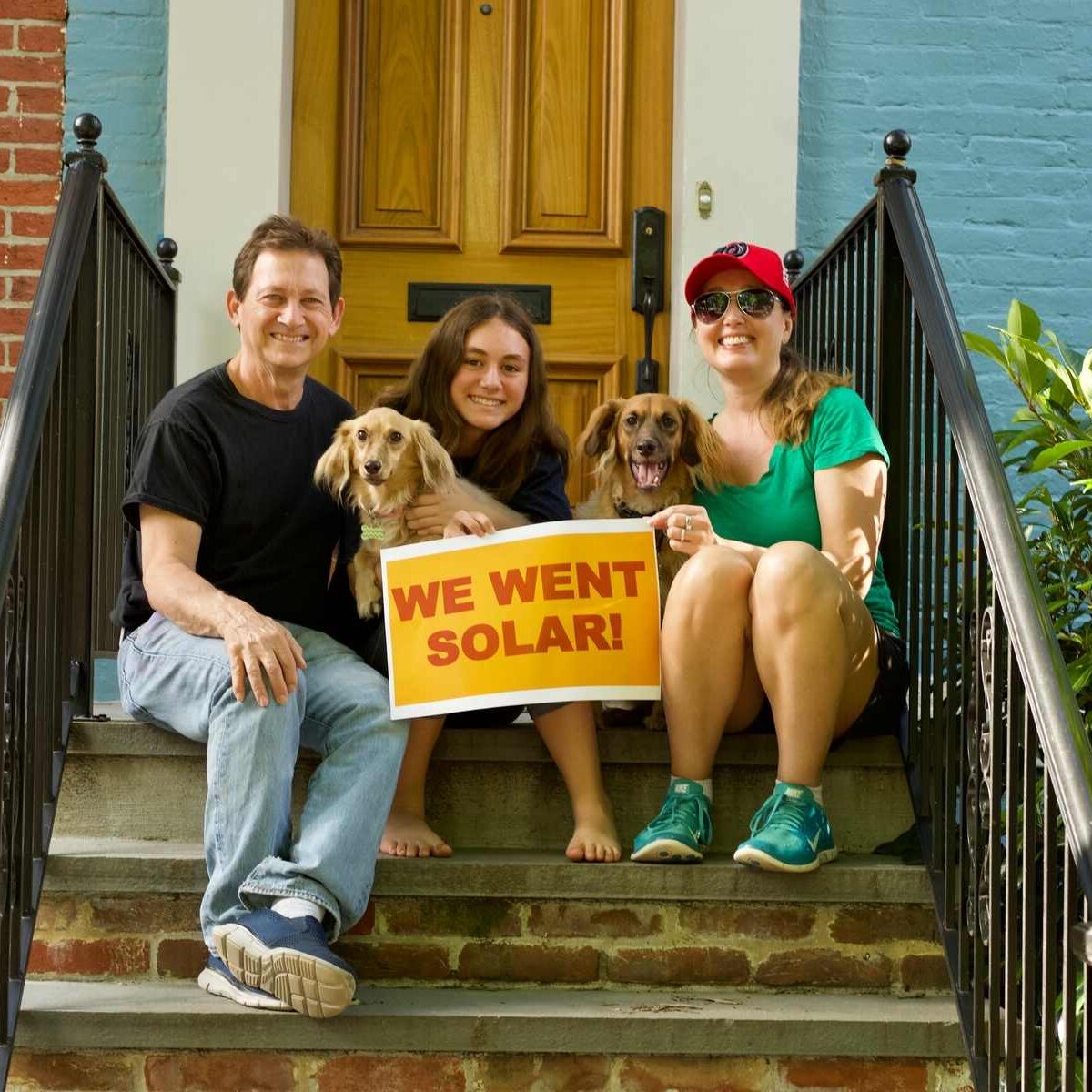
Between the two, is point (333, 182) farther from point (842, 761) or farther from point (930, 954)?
point (930, 954)

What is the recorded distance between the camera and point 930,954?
261 cm

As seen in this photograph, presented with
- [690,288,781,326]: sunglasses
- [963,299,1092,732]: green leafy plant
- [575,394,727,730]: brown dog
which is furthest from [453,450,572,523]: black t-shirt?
[963,299,1092,732]: green leafy plant

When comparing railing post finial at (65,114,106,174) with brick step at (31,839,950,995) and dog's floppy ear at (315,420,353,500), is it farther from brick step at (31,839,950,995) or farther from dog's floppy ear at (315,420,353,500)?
brick step at (31,839,950,995)

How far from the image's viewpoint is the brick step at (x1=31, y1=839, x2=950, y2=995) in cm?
259

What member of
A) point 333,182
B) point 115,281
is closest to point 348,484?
point 115,281

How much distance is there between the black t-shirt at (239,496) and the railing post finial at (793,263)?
5.42 ft

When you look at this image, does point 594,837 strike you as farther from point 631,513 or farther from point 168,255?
point 168,255

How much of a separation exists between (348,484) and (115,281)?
88 cm

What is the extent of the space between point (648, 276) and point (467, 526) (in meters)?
1.76

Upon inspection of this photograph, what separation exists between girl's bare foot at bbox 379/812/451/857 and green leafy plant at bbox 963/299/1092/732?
4.05 feet

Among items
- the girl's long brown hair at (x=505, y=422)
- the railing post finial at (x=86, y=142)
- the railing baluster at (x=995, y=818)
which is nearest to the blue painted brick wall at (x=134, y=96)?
the railing post finial at (x=86, y=142)

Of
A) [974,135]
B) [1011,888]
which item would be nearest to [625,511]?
[1011,888]

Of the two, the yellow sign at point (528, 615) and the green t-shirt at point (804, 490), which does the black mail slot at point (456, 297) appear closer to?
the green t-shirt at point (804, 490)

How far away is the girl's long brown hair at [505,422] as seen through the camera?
9.97 feet
